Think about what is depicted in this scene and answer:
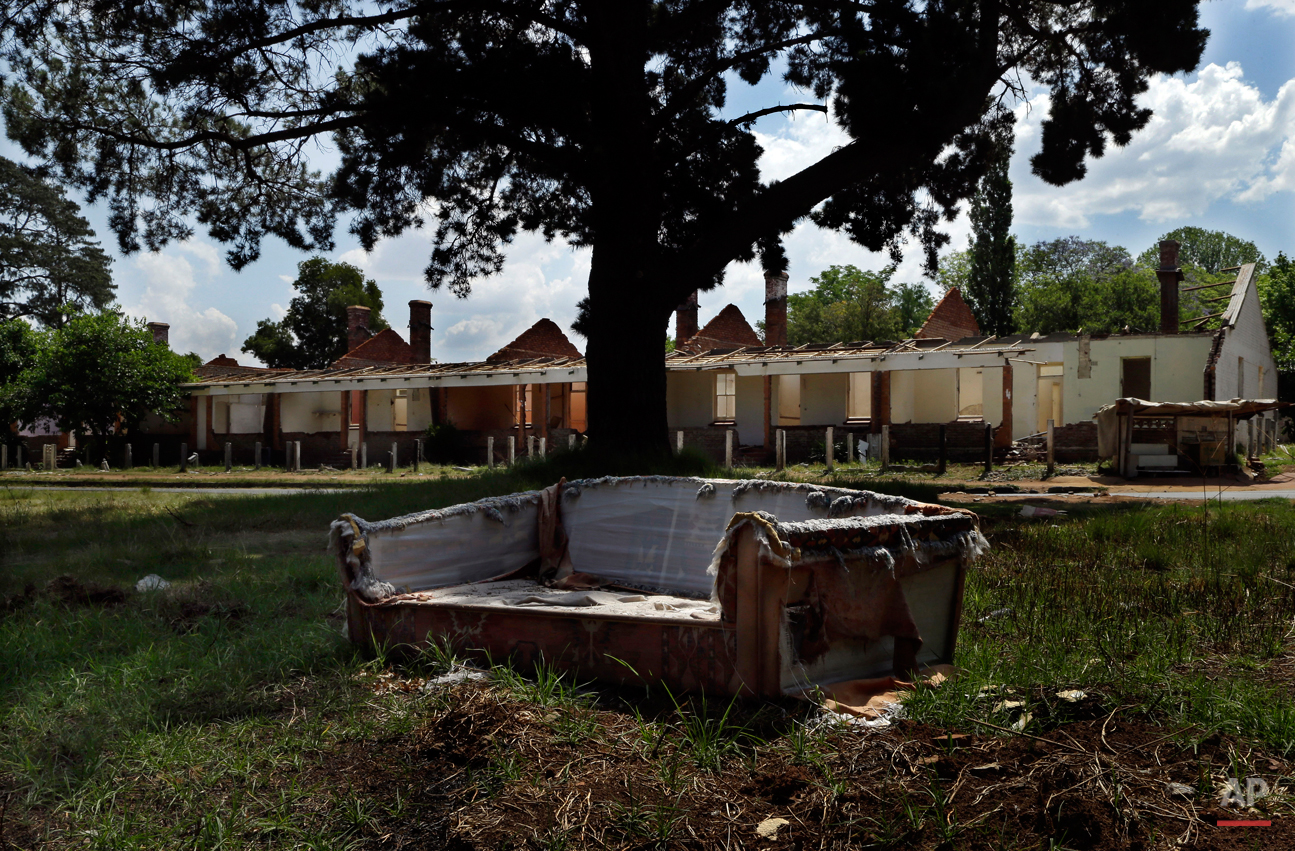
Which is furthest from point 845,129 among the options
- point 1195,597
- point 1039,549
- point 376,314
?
point 376,314

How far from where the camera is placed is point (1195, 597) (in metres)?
4.53

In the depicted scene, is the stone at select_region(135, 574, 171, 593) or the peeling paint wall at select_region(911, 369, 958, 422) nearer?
the stone at select_region(135, 574, 171, 593)

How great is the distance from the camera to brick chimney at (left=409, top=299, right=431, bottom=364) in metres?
31.7

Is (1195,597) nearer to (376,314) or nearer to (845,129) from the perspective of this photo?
(845,129)

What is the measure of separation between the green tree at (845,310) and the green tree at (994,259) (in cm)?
504

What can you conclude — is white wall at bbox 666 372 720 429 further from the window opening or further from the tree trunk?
the tree trunk

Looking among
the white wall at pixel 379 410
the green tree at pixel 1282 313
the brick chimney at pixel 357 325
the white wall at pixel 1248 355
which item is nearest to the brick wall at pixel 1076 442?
the white wall at pixel 1248 355

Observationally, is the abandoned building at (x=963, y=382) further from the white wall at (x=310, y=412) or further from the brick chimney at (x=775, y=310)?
the white wall at (x=310, y=412)

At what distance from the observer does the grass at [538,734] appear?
7.38ft

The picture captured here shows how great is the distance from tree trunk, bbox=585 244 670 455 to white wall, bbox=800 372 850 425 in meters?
14.8

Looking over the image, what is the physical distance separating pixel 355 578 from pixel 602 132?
24.8 feet

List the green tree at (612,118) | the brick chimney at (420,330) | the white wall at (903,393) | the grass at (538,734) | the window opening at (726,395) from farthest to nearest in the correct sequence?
the brick chimney at (420,330)
the window opening at (726,395)
the white wall at (903,393)
the green tree at (612,118)
the grass at (538,734)

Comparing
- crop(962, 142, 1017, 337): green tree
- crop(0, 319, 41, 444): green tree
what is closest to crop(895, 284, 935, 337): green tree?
crop(962, 142, 1017, 337): green tree

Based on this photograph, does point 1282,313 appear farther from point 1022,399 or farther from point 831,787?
point 831,787
